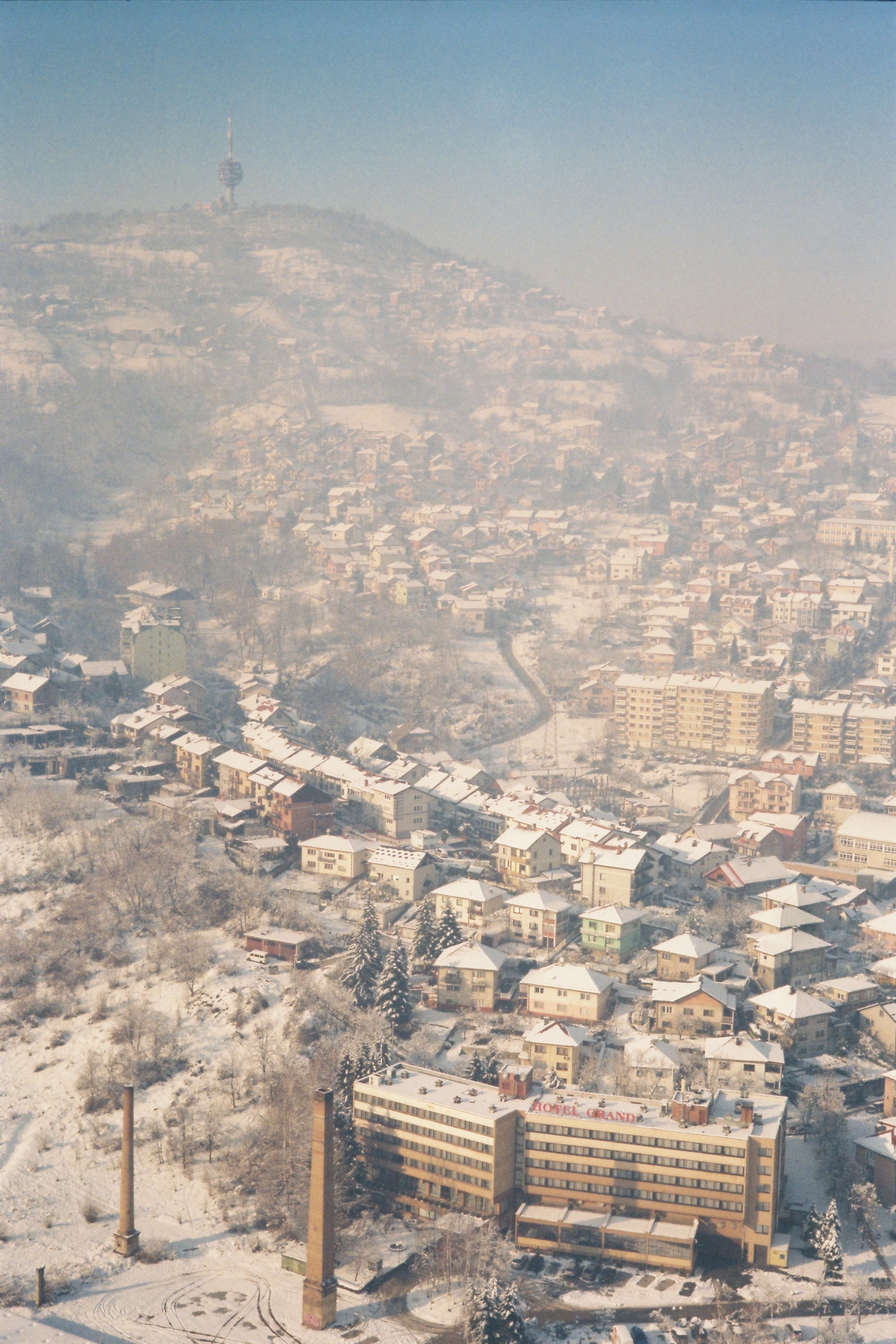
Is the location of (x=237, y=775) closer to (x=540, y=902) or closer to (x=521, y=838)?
(x=521, y=838)

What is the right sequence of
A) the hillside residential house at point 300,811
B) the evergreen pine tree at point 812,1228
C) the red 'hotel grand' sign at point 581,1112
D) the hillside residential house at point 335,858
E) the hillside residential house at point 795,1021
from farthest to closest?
the hillside residential house at point 300,811 → the hillside residential house at point 335,858 → the hillside residential house at point 795,1021 → the red 'hotel grand' sign at point 581,1112 → the evergreen pine tree at point 812,1228

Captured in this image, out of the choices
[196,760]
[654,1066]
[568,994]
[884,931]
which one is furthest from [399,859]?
[884,931]

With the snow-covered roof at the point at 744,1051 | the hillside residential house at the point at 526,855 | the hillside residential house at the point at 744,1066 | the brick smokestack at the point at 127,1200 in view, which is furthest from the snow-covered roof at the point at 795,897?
the brick smokestack at the point at 127,1200

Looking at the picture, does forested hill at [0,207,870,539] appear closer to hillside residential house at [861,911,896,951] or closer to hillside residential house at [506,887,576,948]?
hillside residential house at [506,887,576,948]

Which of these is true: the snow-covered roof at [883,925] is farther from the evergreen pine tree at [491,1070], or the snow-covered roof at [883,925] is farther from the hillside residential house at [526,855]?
the evergreen pine tree at [491,1070]

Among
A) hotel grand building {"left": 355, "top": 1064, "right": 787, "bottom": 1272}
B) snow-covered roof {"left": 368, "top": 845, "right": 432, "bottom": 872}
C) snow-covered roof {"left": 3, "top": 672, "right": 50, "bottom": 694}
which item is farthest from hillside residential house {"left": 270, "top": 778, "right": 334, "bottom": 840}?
hotel grand building {"left": 355, "top": 1064, "right": 787, "bottom": 1272}

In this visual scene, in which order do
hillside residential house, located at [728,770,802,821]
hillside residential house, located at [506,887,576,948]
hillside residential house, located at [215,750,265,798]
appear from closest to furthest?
hillside residential house, located at [506,887,576,948], hillside residential house, located at [215,750,265,798], hillside residential house, located at [728,770,802,821]

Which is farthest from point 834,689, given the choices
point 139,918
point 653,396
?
point 653,396
